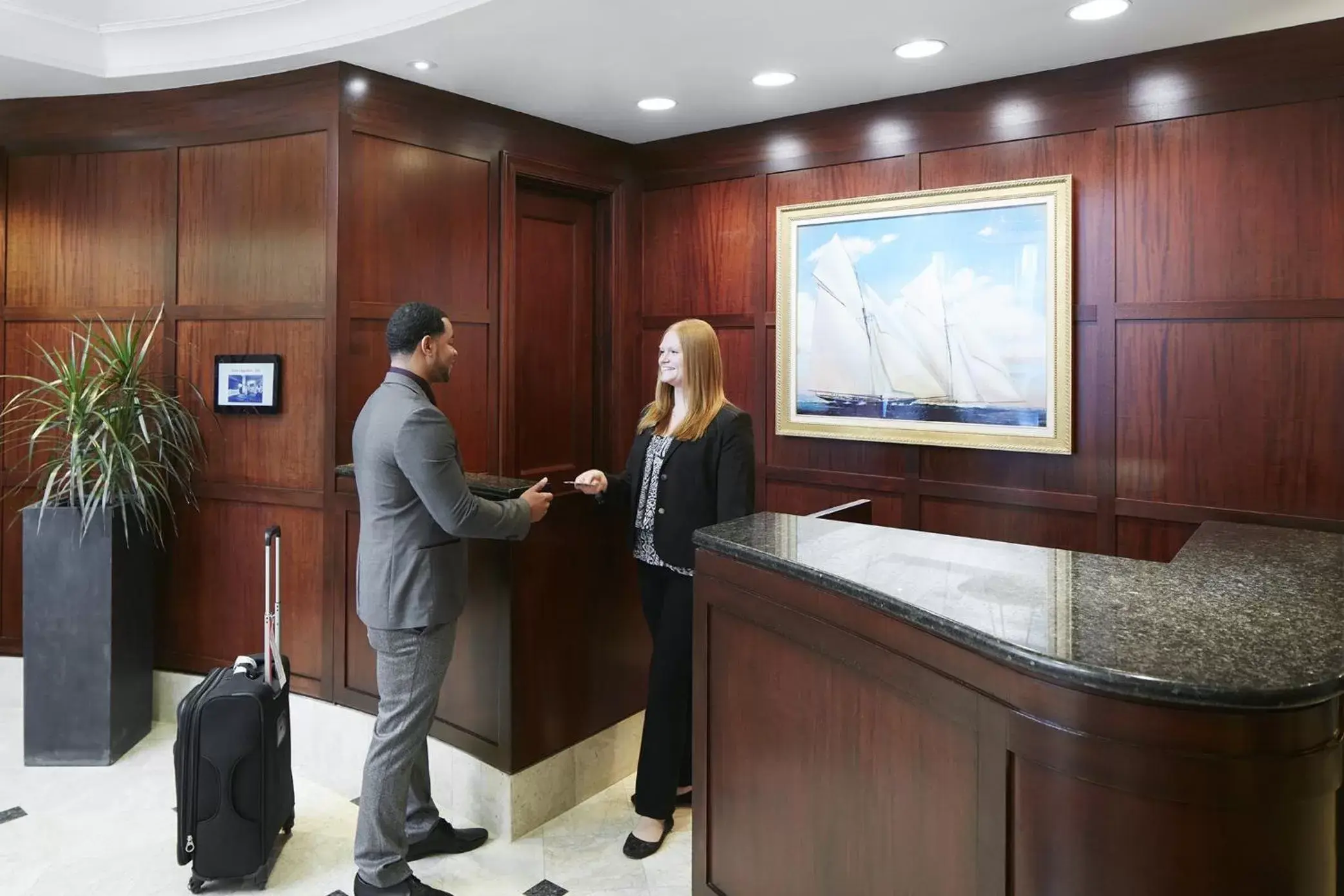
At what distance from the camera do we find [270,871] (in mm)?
2543

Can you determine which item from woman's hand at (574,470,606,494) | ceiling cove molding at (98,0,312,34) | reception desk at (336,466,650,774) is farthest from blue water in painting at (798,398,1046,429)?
ceiling cove molding at (98,0,312,34)

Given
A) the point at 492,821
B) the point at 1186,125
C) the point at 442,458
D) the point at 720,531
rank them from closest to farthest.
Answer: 1. the point at 720,531
2. the point at 442,458
3. the point at 492,821
4. the point at 1186,125

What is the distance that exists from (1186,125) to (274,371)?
3340mm

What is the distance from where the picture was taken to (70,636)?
126 inches

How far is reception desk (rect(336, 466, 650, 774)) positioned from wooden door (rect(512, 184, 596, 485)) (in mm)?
1046

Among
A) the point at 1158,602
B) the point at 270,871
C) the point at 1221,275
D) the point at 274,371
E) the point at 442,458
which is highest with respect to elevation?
the point at 1221,275

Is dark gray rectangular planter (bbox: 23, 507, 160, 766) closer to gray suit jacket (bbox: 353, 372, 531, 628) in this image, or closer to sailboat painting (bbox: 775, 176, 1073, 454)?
gray suit jacket (bbox: 353, 372, 531, 628)

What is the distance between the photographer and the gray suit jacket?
2.19m

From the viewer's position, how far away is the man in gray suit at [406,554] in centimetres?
221

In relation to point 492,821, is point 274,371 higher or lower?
higher

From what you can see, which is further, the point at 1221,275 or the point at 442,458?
the point at 1221,275

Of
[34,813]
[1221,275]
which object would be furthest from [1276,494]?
[34,813]

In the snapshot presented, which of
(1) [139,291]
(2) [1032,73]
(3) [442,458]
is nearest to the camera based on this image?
(3) [442,458]

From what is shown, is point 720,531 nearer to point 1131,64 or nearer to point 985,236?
point 985,236
